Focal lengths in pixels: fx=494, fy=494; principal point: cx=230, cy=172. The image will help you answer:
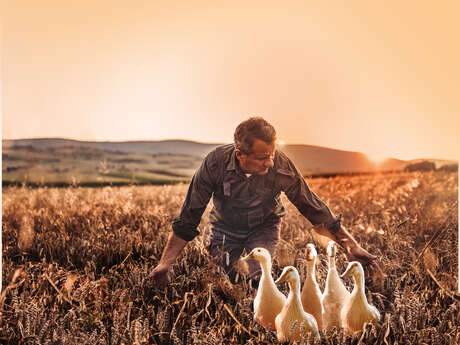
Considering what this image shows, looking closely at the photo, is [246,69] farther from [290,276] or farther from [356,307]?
[356,307]

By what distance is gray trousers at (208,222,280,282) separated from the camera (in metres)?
3.03

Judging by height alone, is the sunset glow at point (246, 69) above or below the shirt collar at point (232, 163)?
above

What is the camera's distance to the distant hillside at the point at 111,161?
3.23 m

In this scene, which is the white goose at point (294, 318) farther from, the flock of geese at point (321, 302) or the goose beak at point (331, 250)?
the goose beak at point (331, 250)

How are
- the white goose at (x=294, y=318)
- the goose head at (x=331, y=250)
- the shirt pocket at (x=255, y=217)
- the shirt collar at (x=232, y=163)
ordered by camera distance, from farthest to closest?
the shirt pocket at (x=255, y=217) < the shirt collar at (x=232, y=163) < the goose head at (x=331, y=250) < the white goose at (x=294, y=318)

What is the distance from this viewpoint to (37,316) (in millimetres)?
2662

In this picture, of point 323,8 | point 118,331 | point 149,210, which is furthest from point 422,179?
point 118,331

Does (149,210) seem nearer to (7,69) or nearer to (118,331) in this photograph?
(118,331)

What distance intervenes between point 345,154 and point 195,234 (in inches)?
43.5

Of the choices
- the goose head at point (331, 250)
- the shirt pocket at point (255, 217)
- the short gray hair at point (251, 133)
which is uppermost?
the short gray hair at point (251, 133)

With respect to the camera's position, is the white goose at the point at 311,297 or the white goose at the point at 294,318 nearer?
the white goose at the point at 294,318

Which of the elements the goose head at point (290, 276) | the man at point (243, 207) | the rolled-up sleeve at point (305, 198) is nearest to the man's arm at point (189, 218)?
the man at point (243, 207)

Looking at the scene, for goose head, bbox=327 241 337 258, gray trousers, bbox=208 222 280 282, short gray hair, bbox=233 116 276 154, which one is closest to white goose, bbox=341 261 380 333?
goose head, bbox=327 241 337 258

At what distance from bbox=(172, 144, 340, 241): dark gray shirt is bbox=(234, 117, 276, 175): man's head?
7 centimetres
